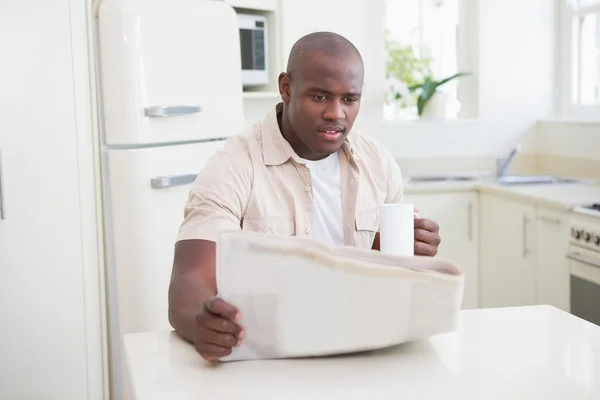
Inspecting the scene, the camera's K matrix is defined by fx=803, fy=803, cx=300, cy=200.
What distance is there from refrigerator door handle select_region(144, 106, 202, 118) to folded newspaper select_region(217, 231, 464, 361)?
164 centimetres

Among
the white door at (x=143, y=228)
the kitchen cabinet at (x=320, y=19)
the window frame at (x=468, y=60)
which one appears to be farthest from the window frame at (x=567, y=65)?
the white door at (x=143, y=228)

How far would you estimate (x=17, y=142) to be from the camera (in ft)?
8.16

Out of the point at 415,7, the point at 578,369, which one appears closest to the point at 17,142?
the point at 578,369

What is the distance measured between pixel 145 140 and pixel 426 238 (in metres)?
1.48

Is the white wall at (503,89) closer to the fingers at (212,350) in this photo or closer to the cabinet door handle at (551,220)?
the cabinet door handle at (551,220)

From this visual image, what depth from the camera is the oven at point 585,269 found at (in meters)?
2.82

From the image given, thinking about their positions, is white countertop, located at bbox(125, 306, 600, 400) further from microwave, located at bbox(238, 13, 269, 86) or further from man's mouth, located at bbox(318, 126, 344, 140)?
microwave, located at bbox(238, 13, 269, 86)

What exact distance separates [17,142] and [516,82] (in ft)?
9.03

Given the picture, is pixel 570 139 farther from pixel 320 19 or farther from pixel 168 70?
pixel 168 70

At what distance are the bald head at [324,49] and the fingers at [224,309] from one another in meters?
0.65

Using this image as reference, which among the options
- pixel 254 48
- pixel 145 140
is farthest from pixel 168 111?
pixel 254 48

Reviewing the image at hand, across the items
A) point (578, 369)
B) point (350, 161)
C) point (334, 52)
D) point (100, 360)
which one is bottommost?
point (100, 360)

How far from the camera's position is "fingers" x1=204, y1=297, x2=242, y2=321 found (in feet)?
3.80

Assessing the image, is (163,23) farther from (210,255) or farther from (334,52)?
(210,255)
